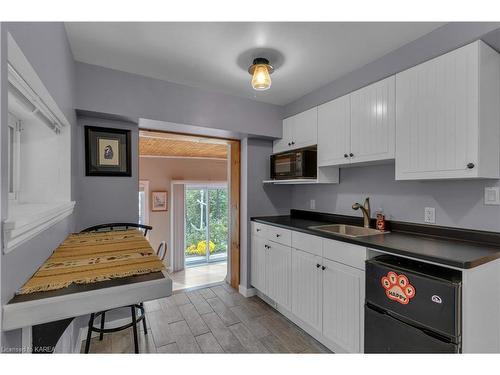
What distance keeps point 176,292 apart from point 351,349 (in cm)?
209

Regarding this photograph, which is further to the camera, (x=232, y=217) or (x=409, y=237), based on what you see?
(x=232, y=217)

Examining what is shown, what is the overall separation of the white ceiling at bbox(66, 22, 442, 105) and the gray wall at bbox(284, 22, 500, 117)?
0.05 metres

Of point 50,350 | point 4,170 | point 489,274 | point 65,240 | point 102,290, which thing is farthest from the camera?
point 65,240

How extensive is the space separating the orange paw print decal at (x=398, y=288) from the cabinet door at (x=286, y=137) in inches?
69.6

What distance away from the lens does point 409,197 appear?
6.63ft

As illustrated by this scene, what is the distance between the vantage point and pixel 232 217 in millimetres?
3311

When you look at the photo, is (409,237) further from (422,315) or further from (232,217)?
(232,217)

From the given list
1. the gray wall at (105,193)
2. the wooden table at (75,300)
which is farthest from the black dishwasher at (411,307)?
the gray wall at (105,193)

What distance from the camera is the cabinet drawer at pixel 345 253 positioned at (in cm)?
168

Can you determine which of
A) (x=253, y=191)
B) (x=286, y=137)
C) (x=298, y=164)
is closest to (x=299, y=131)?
(x=286, y=137)

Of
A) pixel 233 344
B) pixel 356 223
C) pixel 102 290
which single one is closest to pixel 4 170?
pixel 102 290

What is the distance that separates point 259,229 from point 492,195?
6.36 feet

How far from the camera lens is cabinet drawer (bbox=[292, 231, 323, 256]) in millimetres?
2016

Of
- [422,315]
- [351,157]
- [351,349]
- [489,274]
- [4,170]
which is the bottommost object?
[351,349]
